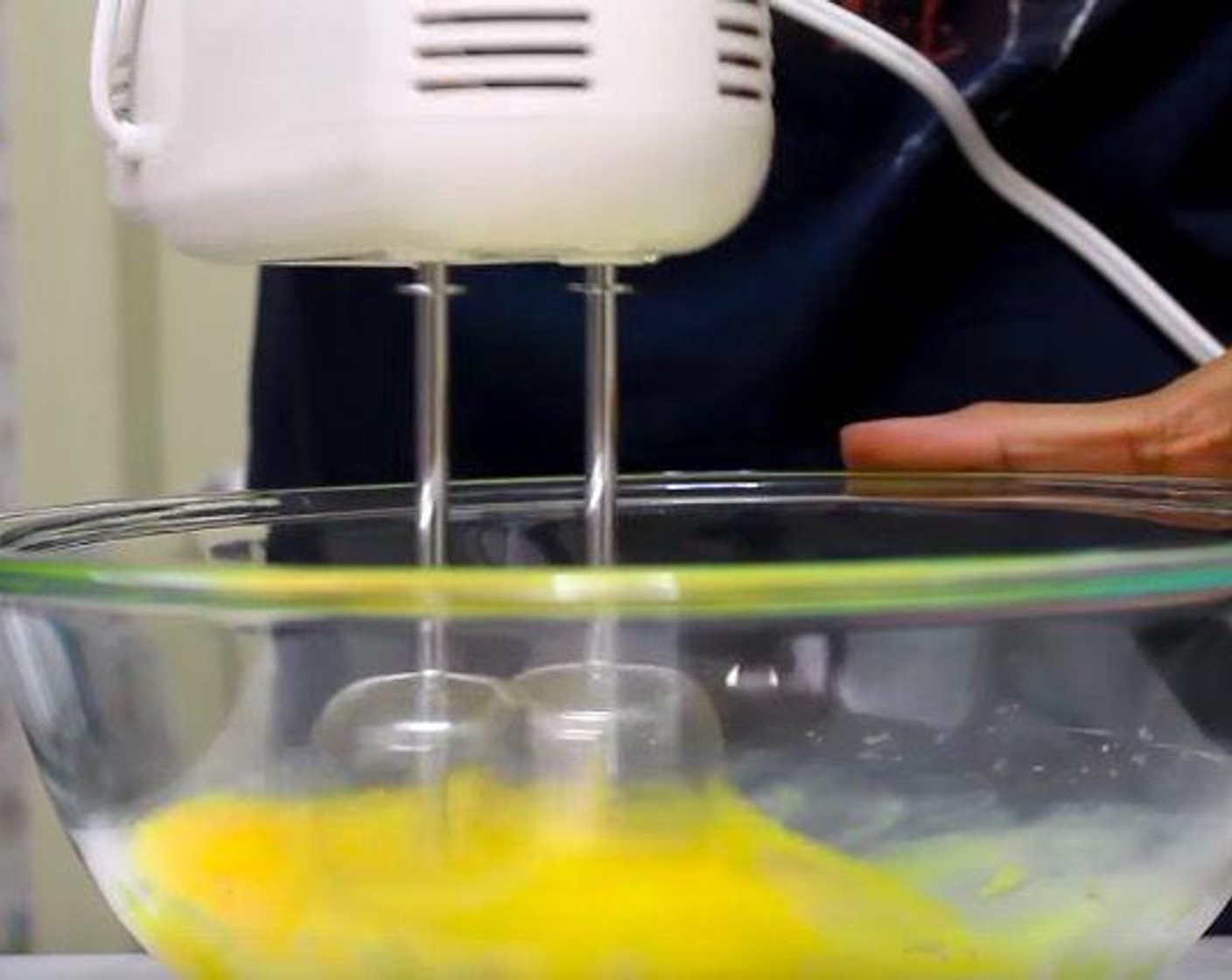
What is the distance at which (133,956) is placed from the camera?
530 millimetres

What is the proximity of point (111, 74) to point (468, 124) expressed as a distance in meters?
0.10

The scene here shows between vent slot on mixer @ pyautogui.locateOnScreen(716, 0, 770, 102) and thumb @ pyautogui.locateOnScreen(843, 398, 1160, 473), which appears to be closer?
vent slot on mixer @ pyautogui.locateOnScreen(716, 0, 770, 102)

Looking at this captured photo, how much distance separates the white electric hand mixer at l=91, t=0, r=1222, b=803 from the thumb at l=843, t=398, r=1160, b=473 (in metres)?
0.22

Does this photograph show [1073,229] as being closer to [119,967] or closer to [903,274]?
[903,274]

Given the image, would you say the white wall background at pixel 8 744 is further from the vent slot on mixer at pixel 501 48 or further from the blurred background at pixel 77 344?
the vent slot on mixer at pixel 501 48

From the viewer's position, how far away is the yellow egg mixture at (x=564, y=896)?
347 millimetres

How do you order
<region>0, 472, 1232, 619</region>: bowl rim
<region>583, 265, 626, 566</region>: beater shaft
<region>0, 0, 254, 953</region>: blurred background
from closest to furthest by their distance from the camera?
<region>0, 472, 1232, 619</region>: bowl rim, <region>583, 265, 626, 566</region>: beater shaft, <region>0, 0, 254, 953</region>: blurred background

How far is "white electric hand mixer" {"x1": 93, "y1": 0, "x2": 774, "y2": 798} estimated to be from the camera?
35 centimetres

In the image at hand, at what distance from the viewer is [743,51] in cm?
37

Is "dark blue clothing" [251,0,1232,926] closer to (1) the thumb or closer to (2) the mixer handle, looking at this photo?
(1) the thumb

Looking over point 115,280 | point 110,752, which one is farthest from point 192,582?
point 115,280

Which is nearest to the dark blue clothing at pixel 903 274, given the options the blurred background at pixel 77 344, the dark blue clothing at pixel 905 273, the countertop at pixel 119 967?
the dark blue clothing at pixel 905 273

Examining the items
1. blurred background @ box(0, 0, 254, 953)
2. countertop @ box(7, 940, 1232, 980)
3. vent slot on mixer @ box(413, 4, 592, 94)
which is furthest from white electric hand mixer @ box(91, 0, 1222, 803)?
blurred background @ box(0, 0, 254, 953)

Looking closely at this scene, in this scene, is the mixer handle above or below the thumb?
above
